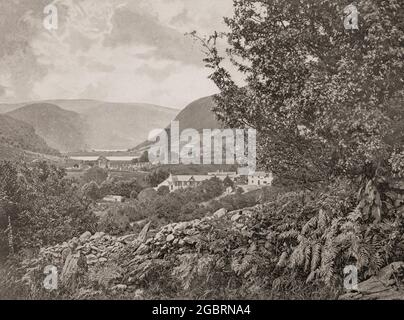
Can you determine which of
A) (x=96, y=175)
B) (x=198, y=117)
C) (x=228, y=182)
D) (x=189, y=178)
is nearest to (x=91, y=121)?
(x=96, y=175)

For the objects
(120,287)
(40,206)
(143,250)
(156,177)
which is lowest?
(120,287)

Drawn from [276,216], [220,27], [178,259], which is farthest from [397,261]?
[220,27]

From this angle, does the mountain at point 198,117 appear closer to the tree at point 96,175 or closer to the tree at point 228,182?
the tree at point 96,175

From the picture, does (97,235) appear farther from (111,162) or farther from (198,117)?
(198,117)

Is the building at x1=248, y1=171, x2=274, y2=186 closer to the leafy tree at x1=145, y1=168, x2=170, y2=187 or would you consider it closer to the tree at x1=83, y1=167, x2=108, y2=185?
the leafy tree at x1=145, y1=168, x2=170, y2=187

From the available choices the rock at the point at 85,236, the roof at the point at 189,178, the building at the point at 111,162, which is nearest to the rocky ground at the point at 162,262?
the rock at the point at 85,236

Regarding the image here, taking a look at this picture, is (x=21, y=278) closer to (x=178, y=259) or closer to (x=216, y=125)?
(x=178, y=259)
